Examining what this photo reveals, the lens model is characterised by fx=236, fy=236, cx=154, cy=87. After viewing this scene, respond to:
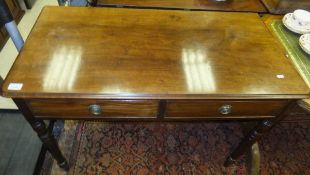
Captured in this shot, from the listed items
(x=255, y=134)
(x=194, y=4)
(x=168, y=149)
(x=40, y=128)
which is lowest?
(x=168, y=149)

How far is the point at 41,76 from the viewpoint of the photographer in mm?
806

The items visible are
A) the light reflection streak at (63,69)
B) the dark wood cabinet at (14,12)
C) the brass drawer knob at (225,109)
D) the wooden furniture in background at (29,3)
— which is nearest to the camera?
the light reflection streak at (63,69)

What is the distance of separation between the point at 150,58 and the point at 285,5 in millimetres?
872

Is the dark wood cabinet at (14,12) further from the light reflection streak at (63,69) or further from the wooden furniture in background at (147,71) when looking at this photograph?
Result: the light reflection streak at (63,69)

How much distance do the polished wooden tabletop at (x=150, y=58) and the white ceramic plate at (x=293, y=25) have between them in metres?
0.20

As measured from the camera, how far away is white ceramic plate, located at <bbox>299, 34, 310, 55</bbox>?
3.57 ft

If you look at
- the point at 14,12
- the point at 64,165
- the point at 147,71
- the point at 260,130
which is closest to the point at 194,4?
the point at 147,71

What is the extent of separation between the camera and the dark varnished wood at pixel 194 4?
1.22 metres

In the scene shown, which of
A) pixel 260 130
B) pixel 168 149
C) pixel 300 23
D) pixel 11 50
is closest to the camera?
pixel 260 130

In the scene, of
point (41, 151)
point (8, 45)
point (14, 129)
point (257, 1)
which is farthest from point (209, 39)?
point (8, 45)

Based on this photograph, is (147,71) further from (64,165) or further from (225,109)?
(64,165)

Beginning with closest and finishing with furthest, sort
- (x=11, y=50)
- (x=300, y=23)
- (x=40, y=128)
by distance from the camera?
(x=40, y=128) → (x=300, y=23) → (x=11, y=50)

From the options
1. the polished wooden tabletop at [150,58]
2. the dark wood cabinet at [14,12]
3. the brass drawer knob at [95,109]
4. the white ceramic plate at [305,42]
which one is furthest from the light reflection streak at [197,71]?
the dark wood cabinet at [14,12]

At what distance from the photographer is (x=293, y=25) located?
1.20 meters
